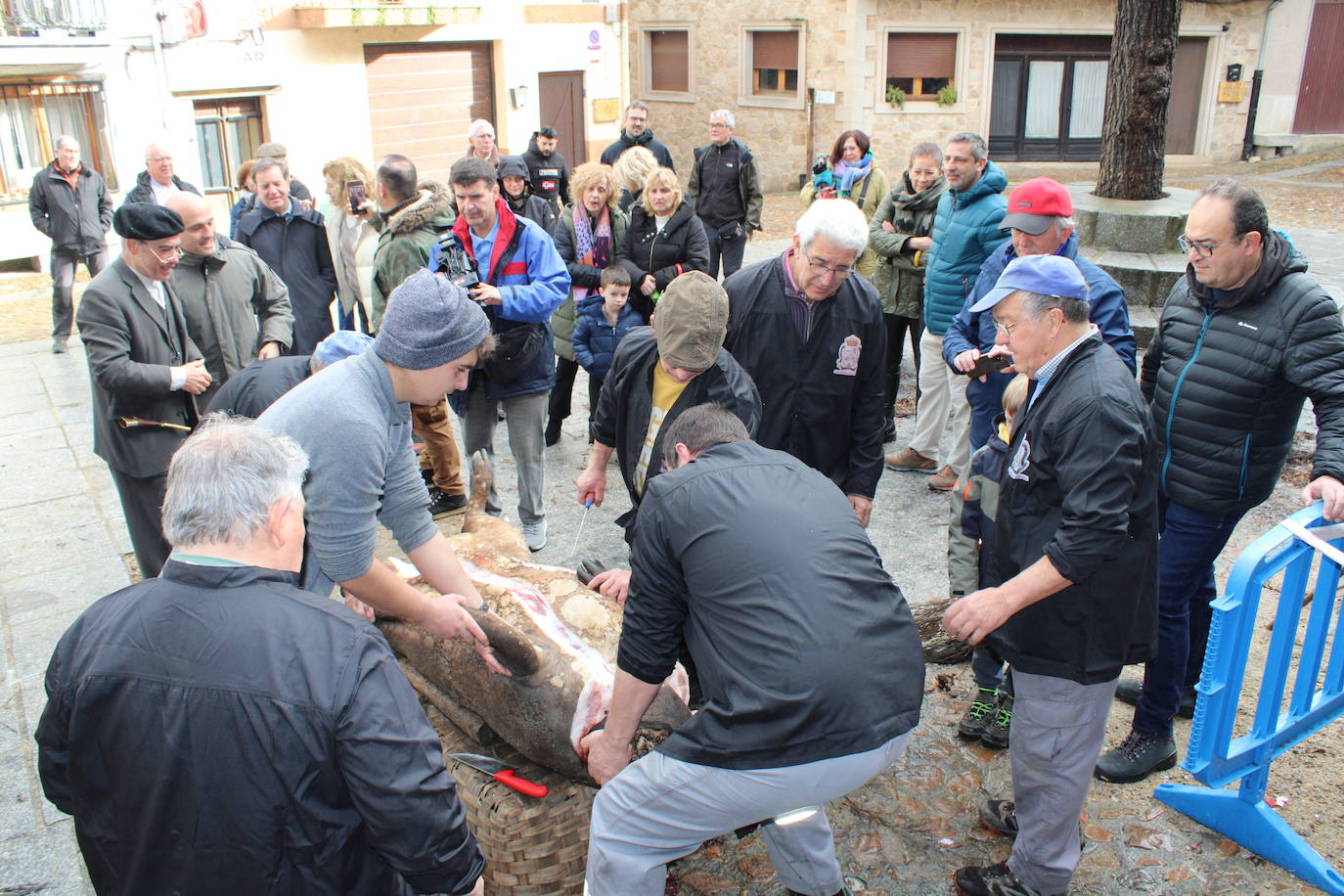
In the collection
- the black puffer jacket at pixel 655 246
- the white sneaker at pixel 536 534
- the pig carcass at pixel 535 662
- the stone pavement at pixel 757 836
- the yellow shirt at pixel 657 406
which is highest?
the black puffer jacket at pixel 655 246

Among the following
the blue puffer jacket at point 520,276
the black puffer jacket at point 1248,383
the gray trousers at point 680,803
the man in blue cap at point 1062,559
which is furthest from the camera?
the blue puffer jacket at point 520,276

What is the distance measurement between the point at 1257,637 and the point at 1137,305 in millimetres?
3690

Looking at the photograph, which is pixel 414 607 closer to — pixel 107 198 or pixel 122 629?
pixel 122 629

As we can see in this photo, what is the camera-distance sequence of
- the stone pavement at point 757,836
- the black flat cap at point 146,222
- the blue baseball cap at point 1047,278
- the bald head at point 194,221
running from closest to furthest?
the blue baseball cap at point 1047,278, the stone pavement at point 757,836, the black flat cap at point 146,222, the bald head at point 194,221

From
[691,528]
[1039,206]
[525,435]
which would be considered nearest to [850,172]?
[1039,206]

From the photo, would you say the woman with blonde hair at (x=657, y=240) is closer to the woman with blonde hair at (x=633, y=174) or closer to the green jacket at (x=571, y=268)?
the green jacket at (x=571, y=268)

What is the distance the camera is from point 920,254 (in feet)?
21.1

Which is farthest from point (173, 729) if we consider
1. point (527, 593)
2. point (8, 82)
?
point (8, 82)

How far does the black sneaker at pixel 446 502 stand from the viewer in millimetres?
5984

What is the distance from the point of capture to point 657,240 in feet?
21.7

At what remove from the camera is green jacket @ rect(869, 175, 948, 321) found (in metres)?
6.53

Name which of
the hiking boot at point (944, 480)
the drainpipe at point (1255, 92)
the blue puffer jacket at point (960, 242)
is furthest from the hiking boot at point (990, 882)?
the drainpipe at point (1255, 92)

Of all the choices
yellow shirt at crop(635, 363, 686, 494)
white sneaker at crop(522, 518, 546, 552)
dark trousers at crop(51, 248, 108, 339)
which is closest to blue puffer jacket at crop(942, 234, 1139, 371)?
yellow shirt at crop(635, 363, 686, 494)

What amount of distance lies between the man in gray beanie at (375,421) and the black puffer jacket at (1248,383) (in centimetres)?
243
